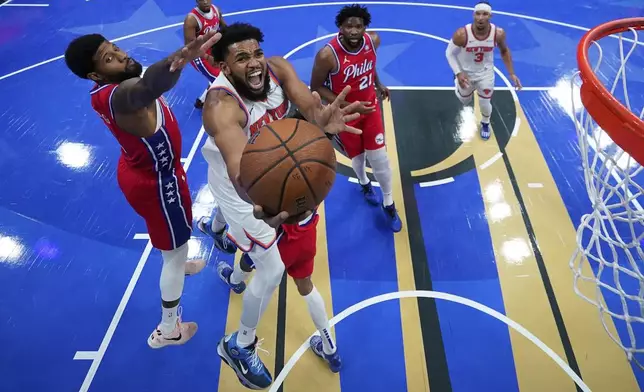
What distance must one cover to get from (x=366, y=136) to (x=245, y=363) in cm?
208

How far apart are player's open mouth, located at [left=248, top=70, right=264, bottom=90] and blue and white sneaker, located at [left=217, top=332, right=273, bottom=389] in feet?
5.30

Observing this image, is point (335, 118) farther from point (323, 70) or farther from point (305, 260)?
point (323, 70)

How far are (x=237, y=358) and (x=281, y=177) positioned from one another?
1549 millimetres

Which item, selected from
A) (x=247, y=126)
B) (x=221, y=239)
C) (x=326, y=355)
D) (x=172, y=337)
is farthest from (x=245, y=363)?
(x=247, y=126)

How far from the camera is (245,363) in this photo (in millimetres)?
3098

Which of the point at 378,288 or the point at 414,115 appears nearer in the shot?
the point at 378,288

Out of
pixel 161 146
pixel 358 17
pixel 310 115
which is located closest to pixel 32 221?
pixel 161 146

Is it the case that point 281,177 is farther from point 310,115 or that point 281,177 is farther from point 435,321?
point 435,321

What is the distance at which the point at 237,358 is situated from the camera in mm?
3092

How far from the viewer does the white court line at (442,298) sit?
329 cm

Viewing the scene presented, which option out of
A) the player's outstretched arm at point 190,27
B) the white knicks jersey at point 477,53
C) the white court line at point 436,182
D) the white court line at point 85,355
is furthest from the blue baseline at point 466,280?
the player's outstretched arm at point 190,27

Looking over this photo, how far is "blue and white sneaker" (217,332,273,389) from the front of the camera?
3.09 m

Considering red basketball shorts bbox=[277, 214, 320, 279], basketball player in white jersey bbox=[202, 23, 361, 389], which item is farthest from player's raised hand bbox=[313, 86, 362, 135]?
red basketball shorts bbox=[277, 214, 320, 279]

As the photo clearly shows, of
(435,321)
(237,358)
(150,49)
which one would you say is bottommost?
(435,321)
